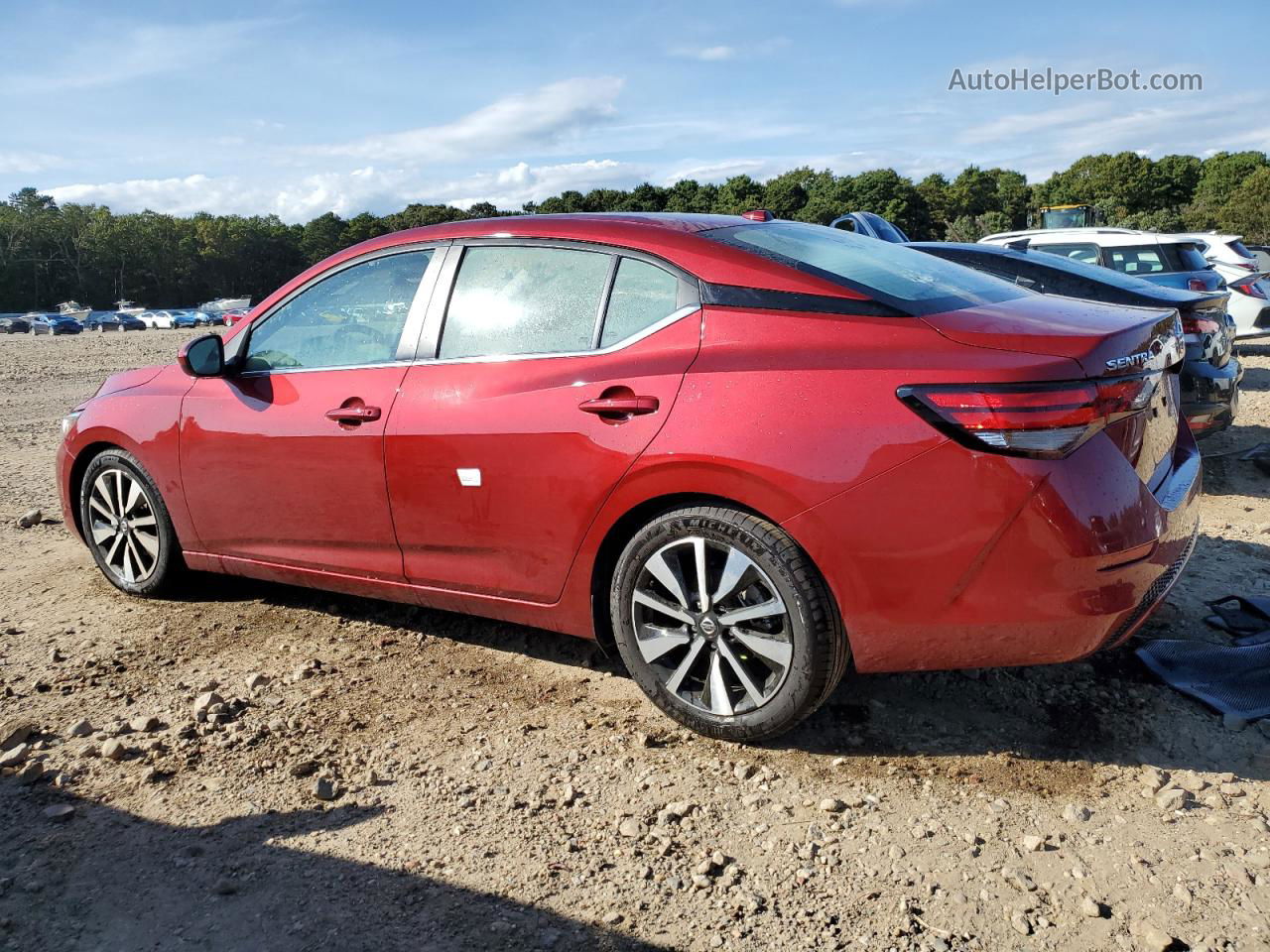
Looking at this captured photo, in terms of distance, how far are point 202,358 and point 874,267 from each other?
2.83 meters

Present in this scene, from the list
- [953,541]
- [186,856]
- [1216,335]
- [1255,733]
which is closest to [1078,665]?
[1255,733]

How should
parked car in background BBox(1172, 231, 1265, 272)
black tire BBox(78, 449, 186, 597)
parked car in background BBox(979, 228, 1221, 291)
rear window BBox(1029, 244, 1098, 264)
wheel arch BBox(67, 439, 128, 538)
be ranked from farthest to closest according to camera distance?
parked car in background BBox(1172, 231, 1265, 272), rear window BBox(1029, 244, 1098, 264), parked car in background BBox(979, 228, 1221, 291), wheel arch BBox(67, 439, 128, 538), black tire BBox(78, 449, 186, 597)

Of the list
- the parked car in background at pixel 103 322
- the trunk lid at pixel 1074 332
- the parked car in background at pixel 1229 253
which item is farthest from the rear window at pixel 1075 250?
the parked car in background at pixel 103 322

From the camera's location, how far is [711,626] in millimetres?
3174

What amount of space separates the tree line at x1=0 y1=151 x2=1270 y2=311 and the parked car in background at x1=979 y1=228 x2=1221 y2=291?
77.0 m

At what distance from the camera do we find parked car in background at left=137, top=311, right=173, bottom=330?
69.6 m

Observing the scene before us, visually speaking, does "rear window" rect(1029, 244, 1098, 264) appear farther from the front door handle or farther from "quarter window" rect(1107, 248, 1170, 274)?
the front door handle

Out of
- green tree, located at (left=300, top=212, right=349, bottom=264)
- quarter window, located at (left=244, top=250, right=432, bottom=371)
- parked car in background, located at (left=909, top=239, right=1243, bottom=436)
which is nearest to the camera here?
quarter window, located at (left=244, top=250, right=432, bottom=371)

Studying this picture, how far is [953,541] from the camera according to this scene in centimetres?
277

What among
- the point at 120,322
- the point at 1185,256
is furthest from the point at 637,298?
the point at 120,322

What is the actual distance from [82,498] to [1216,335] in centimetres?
660

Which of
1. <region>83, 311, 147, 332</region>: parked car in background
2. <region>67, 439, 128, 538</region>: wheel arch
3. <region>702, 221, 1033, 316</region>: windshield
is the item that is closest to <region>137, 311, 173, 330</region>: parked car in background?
<region>83, 311, 147, 332</region>: parked car in background

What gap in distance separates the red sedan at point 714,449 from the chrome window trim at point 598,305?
1 cm

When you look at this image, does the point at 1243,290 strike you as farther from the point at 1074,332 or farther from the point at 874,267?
the point at 1074,332
